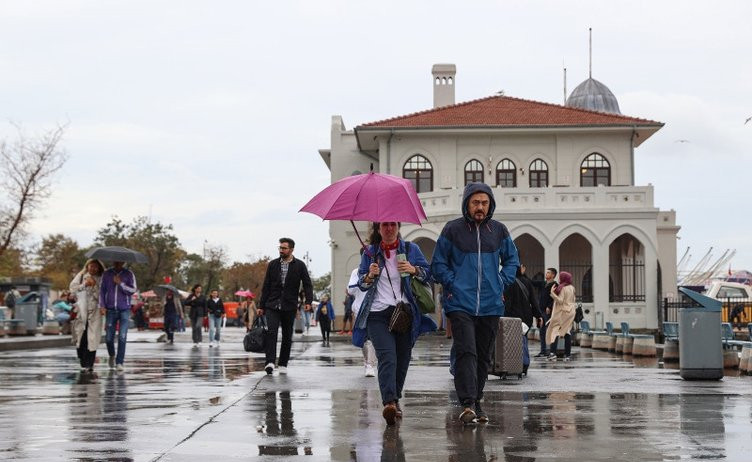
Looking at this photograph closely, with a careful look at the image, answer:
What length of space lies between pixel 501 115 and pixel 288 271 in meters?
38.6

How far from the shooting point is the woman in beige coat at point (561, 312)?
21.8m

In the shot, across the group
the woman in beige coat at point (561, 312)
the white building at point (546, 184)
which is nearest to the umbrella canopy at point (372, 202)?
the woman in beige coat at point (561, 312)

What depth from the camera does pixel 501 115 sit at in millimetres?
53875

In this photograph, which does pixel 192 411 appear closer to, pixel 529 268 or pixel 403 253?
pixel 403 253

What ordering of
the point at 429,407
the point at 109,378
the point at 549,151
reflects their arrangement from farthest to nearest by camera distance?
the point at 549,151 → the point at 109,378 → the point at 429,407

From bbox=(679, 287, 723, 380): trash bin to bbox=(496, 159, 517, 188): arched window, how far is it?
1489 inches

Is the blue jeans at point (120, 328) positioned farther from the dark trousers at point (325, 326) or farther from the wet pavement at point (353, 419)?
the dark trousers at point (325, 326)

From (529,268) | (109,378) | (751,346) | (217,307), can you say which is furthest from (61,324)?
(751,346)

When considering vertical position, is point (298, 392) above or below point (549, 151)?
below

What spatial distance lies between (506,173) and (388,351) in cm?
4386

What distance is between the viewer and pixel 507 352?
15.1 metres

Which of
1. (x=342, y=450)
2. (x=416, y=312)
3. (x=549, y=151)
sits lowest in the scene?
(x=342, y=450)

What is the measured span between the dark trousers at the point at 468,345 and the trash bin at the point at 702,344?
6.15 m

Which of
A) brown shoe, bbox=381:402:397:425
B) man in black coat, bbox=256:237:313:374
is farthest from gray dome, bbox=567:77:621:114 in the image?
brown shoe, bbox=381:402:397:425
